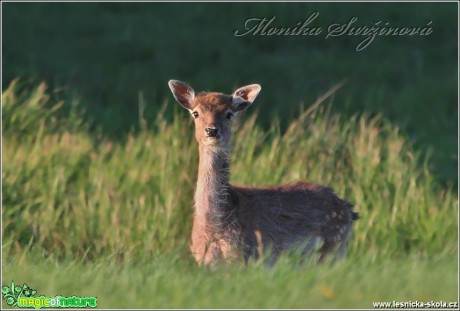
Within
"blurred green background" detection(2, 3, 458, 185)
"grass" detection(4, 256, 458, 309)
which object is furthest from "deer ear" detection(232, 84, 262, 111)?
"blurred green background" detection(2, 3, 458, 185)

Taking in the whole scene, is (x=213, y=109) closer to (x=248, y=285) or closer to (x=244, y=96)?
(x=244, y=96)

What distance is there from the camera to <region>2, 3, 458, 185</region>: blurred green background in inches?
824

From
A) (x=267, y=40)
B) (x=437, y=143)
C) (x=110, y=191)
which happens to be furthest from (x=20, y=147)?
A: (x=267, y=40)

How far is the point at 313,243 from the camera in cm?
1030

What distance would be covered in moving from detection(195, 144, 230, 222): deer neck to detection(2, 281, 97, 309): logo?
187cm

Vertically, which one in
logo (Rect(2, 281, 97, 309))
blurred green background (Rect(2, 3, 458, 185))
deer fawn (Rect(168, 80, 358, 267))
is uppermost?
blurred green background (Rect(2, 3, 458, 185))

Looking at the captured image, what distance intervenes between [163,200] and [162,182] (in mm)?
231

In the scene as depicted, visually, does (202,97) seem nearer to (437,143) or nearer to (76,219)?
(76,219)

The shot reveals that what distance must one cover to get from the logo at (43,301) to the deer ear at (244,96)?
8.26 ft

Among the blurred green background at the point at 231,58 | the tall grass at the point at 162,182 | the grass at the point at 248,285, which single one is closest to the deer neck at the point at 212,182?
the grass at the point at 248,285

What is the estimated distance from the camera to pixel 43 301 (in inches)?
336

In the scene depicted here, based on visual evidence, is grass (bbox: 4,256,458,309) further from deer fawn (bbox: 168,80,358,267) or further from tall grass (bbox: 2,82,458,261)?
tall grass (bbox: 2,82,458,261)

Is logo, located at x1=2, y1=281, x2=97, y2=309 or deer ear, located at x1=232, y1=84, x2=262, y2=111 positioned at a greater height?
deer ear, located at x1=232, y1=84, x2=262, y2=111

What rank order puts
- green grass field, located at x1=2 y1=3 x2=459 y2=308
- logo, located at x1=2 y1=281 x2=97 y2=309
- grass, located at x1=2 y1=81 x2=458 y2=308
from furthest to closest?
grass, located at x1=2 y1=81 x2=458 y2=308
green grass field, located at x1=2 y1=3 x2=459 y2=308
logo, located at x1=2 y1=281 x2=97 y2=309
